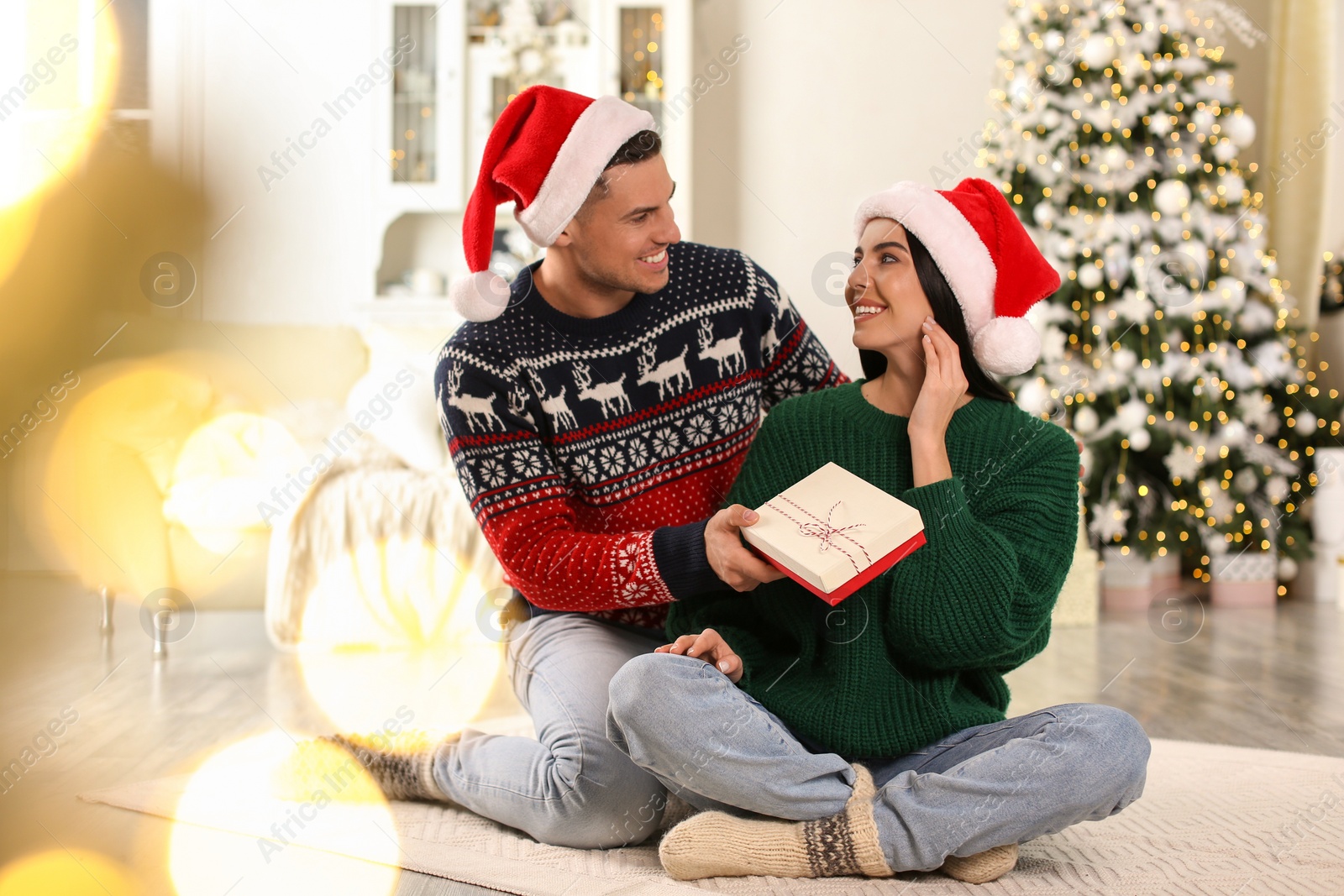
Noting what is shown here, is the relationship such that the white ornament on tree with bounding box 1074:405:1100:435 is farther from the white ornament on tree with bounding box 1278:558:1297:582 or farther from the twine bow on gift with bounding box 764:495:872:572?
the twine bow on gift with bounding box 764:495:872:572

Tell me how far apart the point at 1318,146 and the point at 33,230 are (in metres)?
4.15

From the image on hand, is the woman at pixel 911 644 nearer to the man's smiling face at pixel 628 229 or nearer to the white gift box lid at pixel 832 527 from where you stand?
the white gift box lid at pixel 832 527

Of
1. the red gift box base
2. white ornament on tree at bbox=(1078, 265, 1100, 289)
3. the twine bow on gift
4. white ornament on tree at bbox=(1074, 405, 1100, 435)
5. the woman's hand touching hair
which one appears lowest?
white ornament on tree at bbox=(1074, 405, 1100, 435)

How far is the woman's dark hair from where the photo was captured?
1265 millimetres

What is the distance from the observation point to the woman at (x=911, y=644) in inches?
43.3

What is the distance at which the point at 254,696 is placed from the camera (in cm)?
215

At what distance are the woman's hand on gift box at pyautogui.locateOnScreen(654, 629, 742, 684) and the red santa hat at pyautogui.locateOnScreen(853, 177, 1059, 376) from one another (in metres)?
0.47

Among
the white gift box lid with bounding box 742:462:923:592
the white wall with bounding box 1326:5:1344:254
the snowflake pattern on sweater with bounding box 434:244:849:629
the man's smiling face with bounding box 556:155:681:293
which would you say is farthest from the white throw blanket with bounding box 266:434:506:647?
the white wall with bounding box 1326:5:1344:254

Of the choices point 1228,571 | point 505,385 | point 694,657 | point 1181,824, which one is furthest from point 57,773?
point 1228,571

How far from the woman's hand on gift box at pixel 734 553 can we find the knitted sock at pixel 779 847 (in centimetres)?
26

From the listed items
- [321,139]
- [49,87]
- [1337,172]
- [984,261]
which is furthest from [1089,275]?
[49,87]

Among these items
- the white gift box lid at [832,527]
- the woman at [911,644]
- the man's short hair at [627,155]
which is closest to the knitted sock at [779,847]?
the woman at [911,644]

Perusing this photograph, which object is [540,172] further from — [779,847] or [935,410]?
[779,847]

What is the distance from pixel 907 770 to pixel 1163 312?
98.9 inches
